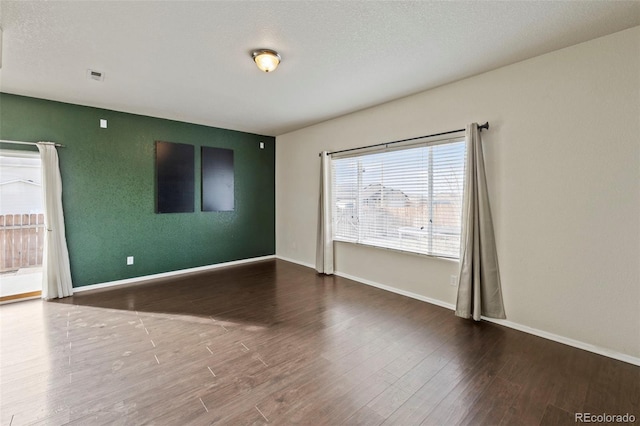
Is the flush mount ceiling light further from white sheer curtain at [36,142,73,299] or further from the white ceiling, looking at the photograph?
white sheer curtain at [36,142,73,299]

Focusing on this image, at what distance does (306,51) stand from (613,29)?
255 cm

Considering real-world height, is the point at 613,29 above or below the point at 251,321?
above

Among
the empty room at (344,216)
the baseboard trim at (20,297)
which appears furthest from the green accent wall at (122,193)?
the baseboard trim at (20,297)

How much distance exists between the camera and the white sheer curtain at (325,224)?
493cm

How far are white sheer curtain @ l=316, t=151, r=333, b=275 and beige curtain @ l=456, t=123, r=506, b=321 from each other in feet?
7.53

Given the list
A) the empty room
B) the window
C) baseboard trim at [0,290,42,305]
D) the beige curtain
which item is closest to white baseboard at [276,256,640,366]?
the empty room

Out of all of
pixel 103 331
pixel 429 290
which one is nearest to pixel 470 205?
pixel 429 290

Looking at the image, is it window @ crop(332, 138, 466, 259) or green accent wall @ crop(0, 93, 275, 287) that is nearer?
window @ crop(332, 138, 466, 259)

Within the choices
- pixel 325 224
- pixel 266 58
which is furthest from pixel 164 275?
pixel 266 58

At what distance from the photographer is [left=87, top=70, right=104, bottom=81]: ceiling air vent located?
3012 millimetres

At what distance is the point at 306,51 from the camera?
103 inches

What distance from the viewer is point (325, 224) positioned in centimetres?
493

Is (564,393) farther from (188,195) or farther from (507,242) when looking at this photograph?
(188,195)

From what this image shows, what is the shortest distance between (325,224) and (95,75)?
3.57m
